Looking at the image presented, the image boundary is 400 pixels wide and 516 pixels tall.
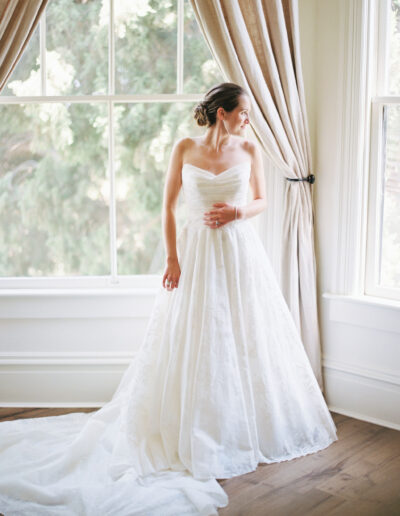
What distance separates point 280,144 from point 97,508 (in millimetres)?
2031

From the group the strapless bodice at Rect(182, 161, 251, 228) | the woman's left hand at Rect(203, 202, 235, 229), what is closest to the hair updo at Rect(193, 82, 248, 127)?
the strapless bodice at Rect(182, 161, 251, 228)

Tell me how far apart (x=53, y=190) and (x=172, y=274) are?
106 centimetres

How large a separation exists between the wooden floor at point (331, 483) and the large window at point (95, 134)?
4.59 feet

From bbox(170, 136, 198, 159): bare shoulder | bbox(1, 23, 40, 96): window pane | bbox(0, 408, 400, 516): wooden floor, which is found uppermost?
bbox(1, 23, 40, 96): window pane

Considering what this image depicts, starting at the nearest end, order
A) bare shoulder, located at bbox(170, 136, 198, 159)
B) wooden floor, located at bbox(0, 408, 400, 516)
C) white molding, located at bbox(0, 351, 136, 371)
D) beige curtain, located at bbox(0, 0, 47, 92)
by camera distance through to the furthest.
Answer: wooden floor, located at bbox(0, 408, 400, 516)
bare shoulder, located at bbox(170, 136, 198, 159)
beige curtain, located at bbox(0, 0, 47, 92)
white molding, located at bbox(0, 351, 136, 371)

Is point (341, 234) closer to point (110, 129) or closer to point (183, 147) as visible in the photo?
point (183, 147)

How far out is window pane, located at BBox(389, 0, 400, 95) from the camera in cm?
320

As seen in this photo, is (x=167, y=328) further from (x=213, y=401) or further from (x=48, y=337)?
(x=48, y=337)

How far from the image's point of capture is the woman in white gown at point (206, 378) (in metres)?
2.65

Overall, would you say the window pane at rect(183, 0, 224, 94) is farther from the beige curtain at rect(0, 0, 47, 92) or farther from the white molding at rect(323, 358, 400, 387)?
the white molding at rect(323, 358, 400, 387)

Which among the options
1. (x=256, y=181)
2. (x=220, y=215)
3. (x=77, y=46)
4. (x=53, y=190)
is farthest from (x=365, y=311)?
(x=77, y=46)

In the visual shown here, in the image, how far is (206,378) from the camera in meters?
2.73

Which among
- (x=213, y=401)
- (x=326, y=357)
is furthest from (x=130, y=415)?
(x=326, y=357)

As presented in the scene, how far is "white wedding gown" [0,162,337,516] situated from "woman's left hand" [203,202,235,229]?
4 centimetres
